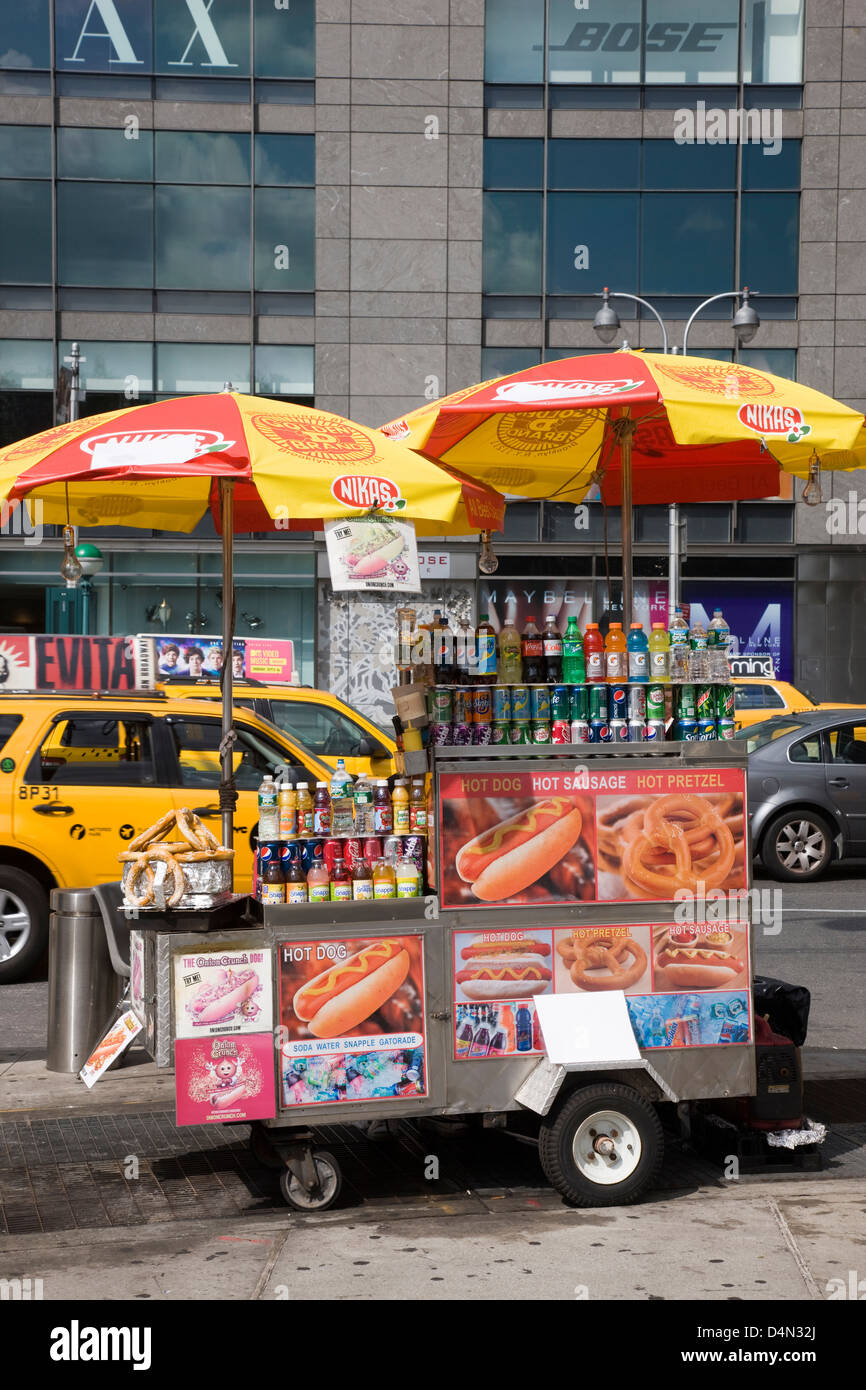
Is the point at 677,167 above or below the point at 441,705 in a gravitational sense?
above

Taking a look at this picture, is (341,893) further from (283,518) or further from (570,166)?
(570,166)

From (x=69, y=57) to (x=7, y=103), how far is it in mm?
1496

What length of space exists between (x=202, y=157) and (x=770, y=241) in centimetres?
1143

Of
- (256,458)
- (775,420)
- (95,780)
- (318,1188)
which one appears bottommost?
(318,1188)

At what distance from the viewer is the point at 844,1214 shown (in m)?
5.09

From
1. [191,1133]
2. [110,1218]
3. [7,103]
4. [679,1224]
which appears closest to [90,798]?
[191,1133]

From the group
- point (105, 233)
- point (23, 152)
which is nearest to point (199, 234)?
point (105, 233)

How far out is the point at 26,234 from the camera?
2630 cm

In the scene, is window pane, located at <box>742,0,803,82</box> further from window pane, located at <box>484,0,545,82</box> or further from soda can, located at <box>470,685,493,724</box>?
soda can, located at <box>470,685,493,724</box>

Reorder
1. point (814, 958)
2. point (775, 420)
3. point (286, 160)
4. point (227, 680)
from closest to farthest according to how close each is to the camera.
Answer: point (775, 420) → point (227, 680) → point (814, 958) → point (286, 160)

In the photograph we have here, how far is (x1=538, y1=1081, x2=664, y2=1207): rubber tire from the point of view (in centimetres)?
513

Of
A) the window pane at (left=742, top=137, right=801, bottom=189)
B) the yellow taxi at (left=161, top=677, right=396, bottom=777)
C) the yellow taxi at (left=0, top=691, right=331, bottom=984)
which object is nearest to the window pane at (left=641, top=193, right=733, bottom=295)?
the window pane at (left=742, top=137, right=801, bottom=189)

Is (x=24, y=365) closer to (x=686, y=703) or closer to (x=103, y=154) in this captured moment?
(x=103, y=154)

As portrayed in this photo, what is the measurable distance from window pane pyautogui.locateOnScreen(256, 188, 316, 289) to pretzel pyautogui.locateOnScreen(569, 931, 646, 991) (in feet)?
77.0
